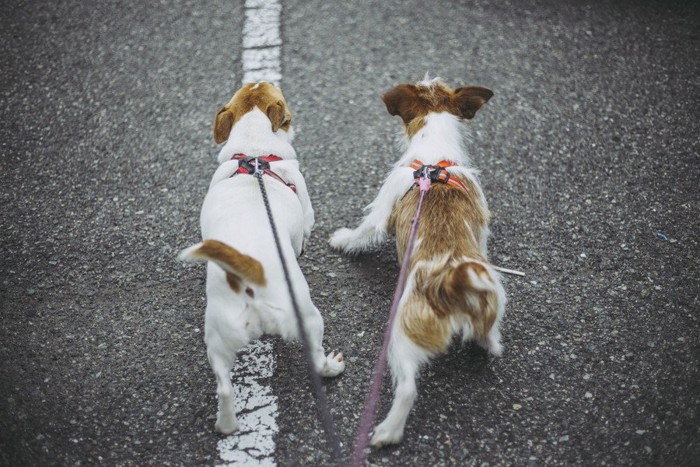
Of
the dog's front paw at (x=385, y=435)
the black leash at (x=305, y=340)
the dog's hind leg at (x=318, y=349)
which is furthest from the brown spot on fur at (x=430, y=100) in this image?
the dog's front paw at (x=385, y=435)

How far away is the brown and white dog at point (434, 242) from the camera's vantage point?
246 centimetres

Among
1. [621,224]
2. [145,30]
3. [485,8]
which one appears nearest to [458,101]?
[621,224]

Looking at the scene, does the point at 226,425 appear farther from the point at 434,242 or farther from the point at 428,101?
the point at 428,101

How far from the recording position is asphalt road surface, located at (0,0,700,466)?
268 cm

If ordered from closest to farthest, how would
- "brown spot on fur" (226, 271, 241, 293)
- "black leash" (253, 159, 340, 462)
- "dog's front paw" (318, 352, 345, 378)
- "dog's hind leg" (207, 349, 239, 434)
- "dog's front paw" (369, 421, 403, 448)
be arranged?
"black leash" (253, 159, 340, 462) → "brown spot on fur" (226, 271, 241, 293) → "dog's hind leg" (207, 349, 239, 434) → "dog's front paw" (369, 421, 403, 448) → "dog's front paw" (318, 352, 345, 378)

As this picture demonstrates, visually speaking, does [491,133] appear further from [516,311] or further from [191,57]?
[191,57]

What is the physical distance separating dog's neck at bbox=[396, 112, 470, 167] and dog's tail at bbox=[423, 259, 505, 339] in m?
0.90

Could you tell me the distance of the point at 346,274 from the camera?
3479 mm

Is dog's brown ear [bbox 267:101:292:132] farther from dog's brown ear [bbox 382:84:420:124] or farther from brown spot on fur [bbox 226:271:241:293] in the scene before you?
brown spot on fur [bbox 226:271:241:293]

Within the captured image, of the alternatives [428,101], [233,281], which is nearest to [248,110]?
[428,101]

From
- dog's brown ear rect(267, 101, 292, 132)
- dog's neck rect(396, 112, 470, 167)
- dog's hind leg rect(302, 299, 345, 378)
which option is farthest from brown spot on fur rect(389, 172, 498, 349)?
dog's brown ear rect(267, 101, 292, 132)

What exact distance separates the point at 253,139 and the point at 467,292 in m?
1.47

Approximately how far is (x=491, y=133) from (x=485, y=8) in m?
1.89

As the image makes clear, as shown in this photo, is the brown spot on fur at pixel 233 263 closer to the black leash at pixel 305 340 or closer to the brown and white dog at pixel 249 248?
the brown and white dog at pixel 249 248
